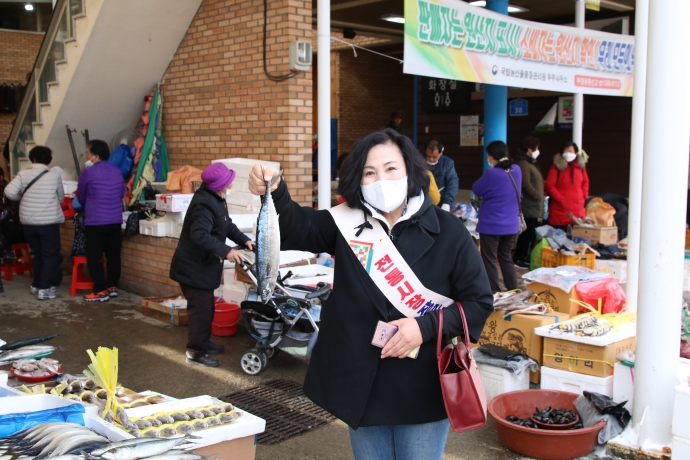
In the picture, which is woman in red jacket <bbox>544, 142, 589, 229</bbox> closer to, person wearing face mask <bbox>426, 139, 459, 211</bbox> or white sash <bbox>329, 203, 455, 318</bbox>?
person wearing face mask <bbox>426, 139, 459, 211</bbox>

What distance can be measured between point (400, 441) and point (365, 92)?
62.6 ft

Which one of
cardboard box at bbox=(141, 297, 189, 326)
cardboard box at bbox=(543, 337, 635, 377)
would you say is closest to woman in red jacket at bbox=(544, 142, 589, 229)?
cardboard box at bbox=(543, 337, 635, 377)

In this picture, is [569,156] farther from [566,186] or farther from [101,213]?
[101,213]

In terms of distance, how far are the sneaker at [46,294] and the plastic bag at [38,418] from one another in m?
6.19

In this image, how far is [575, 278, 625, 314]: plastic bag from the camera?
668 centimetres

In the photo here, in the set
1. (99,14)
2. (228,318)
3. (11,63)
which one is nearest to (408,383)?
(228,318)

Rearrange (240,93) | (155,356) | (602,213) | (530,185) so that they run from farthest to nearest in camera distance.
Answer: (602,213)
(530,185)
(240,93)
(155,356)

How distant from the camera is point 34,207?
848 cm

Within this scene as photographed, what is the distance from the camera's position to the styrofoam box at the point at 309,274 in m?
6.56

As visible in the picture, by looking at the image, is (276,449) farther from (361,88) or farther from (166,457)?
(361,88)

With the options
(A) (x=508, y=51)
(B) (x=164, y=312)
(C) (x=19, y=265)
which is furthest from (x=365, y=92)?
(B) (x=164, y=312)

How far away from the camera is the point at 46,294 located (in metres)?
8.71

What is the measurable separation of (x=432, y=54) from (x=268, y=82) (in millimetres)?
2003

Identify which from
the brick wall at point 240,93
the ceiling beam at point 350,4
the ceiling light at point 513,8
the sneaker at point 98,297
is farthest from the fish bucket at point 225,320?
the ceiling light at point 513,8
